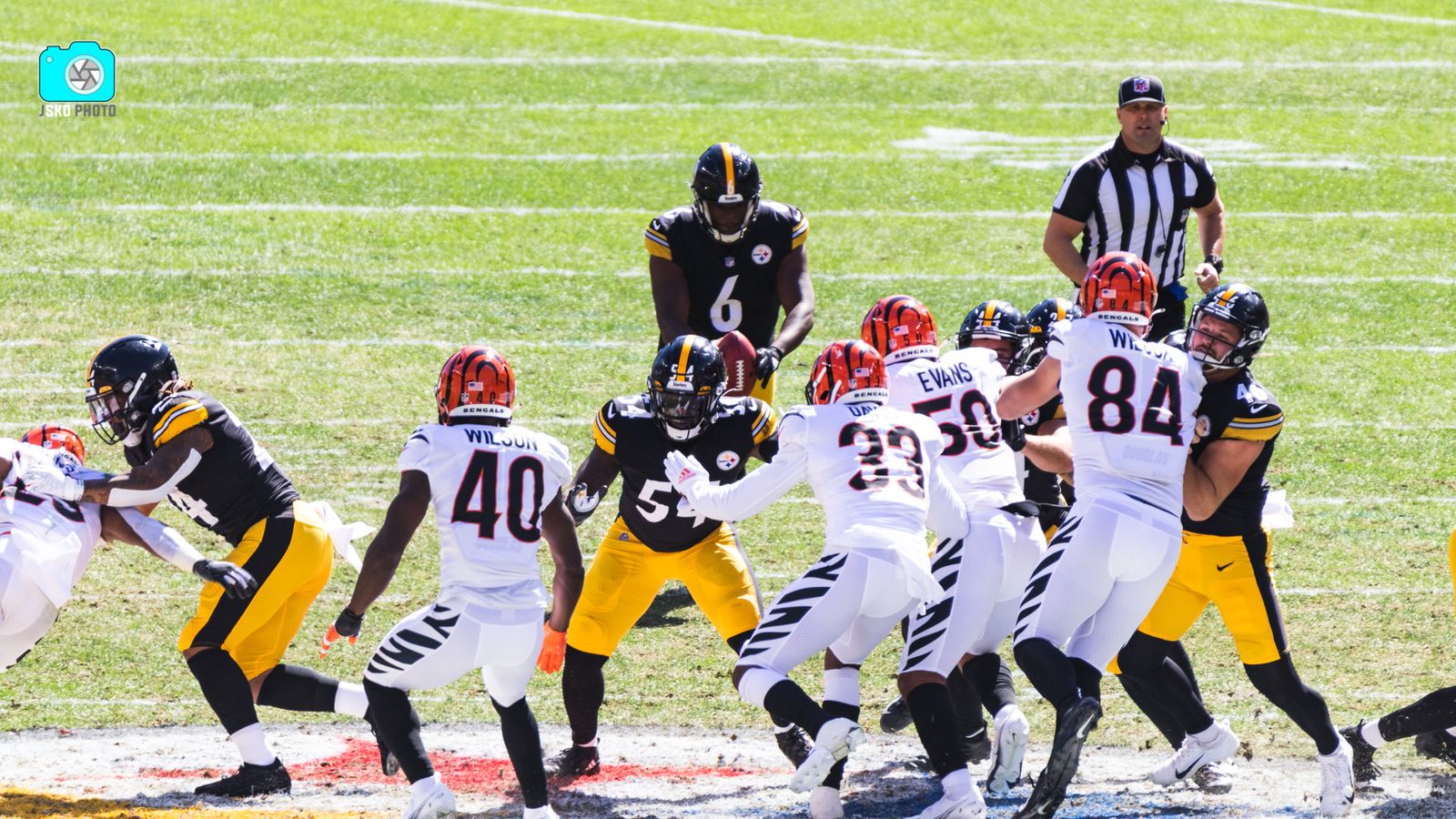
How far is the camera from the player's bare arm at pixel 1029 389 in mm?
6340

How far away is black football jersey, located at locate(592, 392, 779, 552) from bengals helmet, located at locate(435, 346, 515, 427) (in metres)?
0.65

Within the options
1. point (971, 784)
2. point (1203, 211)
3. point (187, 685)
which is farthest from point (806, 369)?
point (971, 784)

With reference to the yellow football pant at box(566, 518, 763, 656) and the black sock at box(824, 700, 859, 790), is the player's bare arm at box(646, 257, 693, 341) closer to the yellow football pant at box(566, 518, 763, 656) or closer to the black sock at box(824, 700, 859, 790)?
the yellow football pant at box(566, 518, 763, 656)

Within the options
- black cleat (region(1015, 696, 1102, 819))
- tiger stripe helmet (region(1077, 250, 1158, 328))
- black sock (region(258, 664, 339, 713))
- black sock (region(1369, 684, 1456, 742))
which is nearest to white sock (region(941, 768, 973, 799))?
black cleat (region(1015, 696, 1102, 819))

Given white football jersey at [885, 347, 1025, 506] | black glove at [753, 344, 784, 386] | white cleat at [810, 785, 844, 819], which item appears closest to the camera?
white cleat at [810, 785, 844, 819]

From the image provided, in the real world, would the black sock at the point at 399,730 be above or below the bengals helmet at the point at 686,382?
below

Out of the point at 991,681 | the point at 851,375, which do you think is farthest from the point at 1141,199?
the point at 991,681

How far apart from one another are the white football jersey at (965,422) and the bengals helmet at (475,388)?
1603 mm

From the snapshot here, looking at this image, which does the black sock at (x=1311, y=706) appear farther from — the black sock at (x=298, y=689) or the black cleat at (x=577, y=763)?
the black sock at (x=298, y=689)

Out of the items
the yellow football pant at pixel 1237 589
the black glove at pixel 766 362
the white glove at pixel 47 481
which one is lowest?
the yellow football pant at pixel 1237 589

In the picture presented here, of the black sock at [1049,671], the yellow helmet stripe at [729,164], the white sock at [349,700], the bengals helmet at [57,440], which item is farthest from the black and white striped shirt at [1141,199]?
the bengals helmet at [57,440]

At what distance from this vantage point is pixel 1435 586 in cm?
818

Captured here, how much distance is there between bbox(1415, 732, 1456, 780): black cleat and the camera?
6.21 m

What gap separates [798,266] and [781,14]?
10.8 meters
